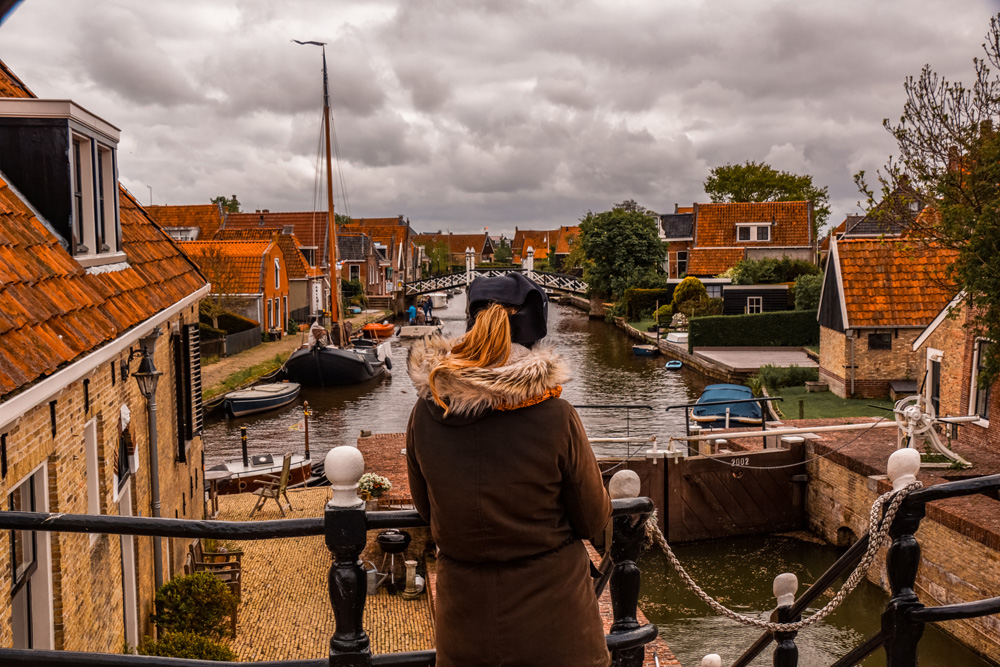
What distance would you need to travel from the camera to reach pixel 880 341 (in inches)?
909

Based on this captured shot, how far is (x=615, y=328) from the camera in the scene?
51.5 meters

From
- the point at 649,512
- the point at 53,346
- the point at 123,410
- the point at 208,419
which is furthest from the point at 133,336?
the point at 208,419

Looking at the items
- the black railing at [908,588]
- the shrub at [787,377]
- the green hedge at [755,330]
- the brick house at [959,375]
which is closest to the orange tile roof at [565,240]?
the green hedge at [755,330]

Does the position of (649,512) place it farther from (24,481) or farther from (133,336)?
(133,336)

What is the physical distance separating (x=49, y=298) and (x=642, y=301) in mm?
48328

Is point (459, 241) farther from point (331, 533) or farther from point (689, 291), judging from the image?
point (331, 533)

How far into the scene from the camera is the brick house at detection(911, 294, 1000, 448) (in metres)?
13.5

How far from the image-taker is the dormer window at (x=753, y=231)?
173 feet

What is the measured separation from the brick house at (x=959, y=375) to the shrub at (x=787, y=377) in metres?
9.70

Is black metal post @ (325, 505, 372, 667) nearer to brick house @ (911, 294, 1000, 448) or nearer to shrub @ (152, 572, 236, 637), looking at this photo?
shrub @ (152, 572, 236, 637)

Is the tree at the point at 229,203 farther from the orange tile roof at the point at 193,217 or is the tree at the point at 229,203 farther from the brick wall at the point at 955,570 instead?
the brick wall at the point at 955,570

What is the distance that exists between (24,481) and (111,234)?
299 cm

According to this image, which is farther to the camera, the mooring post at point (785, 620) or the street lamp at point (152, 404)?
the street lamp at point (152, 404)

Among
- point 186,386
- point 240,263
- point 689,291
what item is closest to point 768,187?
point 689,291
